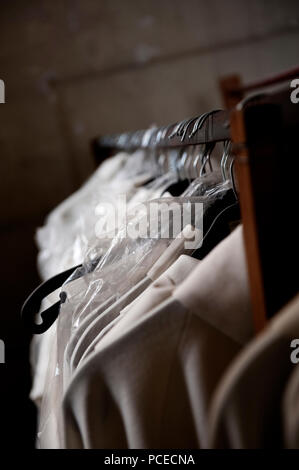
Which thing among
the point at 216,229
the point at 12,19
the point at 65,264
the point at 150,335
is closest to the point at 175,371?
the point at 150,335

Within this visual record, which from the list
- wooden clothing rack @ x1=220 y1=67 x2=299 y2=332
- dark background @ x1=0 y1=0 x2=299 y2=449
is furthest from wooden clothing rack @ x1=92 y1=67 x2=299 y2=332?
dark background @ x1=0 y1=0 x2=299 y2=449

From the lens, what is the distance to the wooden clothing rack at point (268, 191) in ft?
1.32

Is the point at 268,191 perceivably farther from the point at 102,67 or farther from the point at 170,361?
the point at 102,67

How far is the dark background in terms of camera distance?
231cm

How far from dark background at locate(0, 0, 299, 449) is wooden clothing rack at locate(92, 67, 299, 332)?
2.10 m

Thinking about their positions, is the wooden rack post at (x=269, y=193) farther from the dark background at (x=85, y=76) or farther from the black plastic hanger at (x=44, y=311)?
the dark background at (x=85, y=76)

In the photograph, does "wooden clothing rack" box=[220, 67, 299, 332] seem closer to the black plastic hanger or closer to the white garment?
the white garment

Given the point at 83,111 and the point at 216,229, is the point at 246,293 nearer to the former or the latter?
the point at 216,229

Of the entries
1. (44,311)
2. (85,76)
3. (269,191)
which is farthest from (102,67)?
(269,191)

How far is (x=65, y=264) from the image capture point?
1067 mm

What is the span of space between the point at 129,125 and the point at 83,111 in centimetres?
28

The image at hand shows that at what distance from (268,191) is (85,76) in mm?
2198

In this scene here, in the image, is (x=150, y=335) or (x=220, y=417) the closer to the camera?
(x=220, y=417)

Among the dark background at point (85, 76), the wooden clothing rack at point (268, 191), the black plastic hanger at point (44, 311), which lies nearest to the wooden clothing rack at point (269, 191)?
the wooden clothing rack at point (268, 191)
